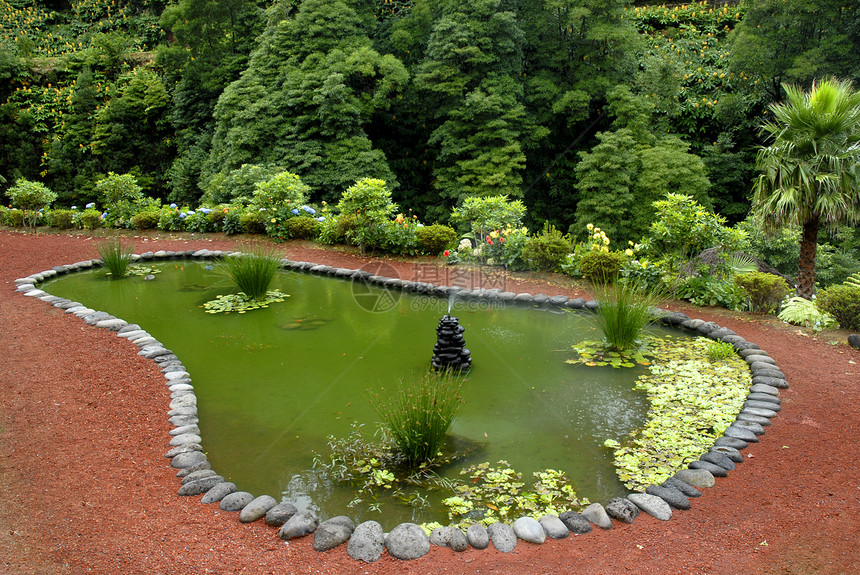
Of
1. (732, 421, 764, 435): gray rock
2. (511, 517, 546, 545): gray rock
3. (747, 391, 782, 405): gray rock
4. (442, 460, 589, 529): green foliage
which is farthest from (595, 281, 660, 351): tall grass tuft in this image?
(511, 517, 546, 545): gray rock

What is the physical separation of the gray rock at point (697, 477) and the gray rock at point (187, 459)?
9.22 feet

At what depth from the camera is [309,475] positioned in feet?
11.8

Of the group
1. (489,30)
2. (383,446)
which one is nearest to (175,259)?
A: (383,446)

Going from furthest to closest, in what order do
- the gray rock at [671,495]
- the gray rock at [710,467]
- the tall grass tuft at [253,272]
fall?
the tall grass tuft at [253,272] → the gray rock at [710,467] → the gray rock at [671,495]

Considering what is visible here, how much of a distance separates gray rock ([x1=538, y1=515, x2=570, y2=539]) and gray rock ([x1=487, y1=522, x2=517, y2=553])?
0.58ft

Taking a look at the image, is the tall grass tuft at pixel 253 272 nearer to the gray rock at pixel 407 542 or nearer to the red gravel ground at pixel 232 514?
the red gravel ground at pixel 232 514

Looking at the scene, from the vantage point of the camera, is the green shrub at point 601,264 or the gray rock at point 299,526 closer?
the gray rock at point 299,526

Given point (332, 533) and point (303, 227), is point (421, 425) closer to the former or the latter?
point (332, 533)

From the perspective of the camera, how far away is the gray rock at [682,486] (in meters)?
3.29

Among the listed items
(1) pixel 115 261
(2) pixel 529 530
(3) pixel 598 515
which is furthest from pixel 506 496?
(1) pixel 115 261

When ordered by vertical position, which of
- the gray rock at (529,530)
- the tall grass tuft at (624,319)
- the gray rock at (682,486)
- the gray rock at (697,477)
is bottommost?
the gray rock at (529,530)

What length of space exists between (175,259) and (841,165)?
29.4 feet

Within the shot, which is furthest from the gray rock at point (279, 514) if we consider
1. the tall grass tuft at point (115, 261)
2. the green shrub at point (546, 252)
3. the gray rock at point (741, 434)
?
the tall grass tuft at point (115, 261)

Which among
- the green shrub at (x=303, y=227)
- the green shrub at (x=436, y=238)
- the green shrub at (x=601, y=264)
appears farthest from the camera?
the green shrub at (x=303, y=227)
